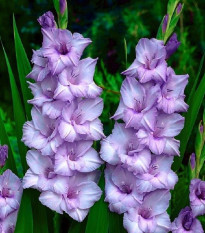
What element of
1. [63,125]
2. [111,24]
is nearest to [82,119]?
[63,125]

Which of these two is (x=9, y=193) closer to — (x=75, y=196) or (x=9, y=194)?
(x=9, y=194)

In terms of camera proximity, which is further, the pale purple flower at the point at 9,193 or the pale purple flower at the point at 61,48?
the pale purple flower at the point at 9,193

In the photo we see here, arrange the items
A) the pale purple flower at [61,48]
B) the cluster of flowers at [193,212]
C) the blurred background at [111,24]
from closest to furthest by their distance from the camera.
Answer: the pale purple flower at [61,48] → the cluster of flowers at [193,212] → the blurred background at [111,24]

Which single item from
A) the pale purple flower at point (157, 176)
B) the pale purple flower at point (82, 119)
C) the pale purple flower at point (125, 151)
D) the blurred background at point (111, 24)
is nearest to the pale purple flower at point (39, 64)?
the pale purple flower at point (82, 119)

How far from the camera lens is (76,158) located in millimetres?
1411

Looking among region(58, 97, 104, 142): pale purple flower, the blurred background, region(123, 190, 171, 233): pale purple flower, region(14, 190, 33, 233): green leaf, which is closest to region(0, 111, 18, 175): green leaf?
region(14, 190, 33, 233): green leaf

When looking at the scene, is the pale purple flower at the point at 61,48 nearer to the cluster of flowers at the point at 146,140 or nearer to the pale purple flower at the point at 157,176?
the cluster of flowers at the point at 146,140

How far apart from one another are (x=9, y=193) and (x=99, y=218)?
9.7 inches

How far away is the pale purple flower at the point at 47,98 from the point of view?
1.35 m

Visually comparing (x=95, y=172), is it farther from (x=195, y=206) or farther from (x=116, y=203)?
(x=195, y=206)

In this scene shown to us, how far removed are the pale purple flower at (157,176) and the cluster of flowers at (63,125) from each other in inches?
4.4

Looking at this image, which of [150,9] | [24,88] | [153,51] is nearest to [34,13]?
[150,9]

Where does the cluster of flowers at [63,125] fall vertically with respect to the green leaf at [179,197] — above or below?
above

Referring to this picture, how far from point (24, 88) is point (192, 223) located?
566 millimetres
